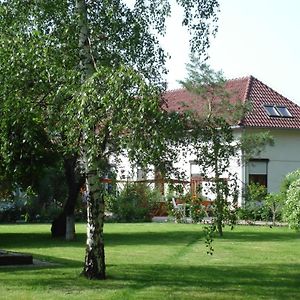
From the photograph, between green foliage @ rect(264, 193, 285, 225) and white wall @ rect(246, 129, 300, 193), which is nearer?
green foliage @ rect(264, 193, 285, 225)

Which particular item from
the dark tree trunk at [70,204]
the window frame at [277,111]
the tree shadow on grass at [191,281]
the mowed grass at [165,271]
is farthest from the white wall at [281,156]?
the tree shadow on grass at [191,281]

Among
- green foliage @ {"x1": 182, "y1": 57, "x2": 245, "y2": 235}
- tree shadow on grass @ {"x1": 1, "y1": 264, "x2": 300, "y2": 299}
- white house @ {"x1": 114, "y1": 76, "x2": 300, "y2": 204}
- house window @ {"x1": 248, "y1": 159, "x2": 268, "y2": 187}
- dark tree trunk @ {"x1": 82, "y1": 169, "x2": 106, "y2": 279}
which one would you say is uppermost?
white house @ {"x1": 114, "y1": 76, "x2": 300, "y2": 204}

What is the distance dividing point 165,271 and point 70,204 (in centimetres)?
989

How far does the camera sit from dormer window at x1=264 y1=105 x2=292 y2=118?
3978 centimetres

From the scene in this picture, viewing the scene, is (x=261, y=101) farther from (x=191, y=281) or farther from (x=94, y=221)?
(x=94, y=221)

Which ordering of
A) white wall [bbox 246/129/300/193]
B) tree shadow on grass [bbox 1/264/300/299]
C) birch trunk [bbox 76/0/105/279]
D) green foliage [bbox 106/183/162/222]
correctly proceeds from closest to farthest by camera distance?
tree shadow on grass [bbox 1/264/300/299], birch trunk [bbox 76/0/105/279], green foliage [bbox 106/183/162/222], white wall [bbox 246/129/300/193]

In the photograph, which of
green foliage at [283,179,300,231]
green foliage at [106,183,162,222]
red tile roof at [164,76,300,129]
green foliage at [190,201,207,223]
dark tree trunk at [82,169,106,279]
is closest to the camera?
green foliage at [190,201,207,223]

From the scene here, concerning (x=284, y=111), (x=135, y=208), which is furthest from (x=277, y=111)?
(x=135, y=208)

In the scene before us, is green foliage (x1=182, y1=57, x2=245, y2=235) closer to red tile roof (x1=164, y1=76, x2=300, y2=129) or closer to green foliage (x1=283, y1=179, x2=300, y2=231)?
green foliage (x1=283, y1=179, x2=300, y2=231)

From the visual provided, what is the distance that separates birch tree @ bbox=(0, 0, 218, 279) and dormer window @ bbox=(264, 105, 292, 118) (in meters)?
27.5

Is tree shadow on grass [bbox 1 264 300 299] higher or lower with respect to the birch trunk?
lower

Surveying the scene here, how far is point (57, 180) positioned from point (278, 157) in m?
13.8

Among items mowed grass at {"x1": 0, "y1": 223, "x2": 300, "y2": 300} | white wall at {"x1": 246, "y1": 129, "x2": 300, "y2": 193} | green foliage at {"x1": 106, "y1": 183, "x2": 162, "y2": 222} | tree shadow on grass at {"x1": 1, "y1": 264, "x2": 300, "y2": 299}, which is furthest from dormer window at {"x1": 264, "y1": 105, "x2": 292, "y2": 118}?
tree shadow on grass at {"x1": 1, "y1": 264, "x2": 300, "y2": 299}

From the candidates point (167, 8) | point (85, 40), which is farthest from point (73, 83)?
point (167, 8)
